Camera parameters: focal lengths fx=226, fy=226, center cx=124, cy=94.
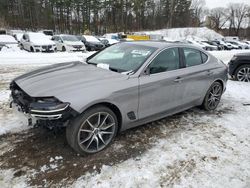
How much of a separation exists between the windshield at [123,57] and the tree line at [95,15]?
48.4 m

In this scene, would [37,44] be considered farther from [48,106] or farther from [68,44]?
[48,106]

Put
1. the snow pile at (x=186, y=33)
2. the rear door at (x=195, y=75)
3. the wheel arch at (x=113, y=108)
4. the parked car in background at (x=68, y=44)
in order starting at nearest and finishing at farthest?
1. the wheel arch at (x=113, y=108)
2. the rear door at (x=195, y=75)
3. the parked car in background at (x=68, y=44)
4. the snow pile at (x=186, y=33)

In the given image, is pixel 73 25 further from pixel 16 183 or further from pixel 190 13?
pixel 16 183

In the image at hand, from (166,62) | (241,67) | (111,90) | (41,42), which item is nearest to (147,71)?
(166,62)

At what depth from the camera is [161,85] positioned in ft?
12.0

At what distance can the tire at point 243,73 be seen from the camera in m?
7.92

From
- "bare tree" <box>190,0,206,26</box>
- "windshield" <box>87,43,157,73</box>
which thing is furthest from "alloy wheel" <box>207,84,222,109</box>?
"bare tree" <box>190,0,206,26</box>

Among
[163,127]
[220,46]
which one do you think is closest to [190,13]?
[220,46]

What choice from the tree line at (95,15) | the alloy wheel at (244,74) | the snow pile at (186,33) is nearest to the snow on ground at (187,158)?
the alloy wheel at (244,74)

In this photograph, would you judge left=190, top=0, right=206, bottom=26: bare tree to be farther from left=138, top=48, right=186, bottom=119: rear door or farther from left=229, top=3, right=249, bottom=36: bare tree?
left=138, top=48, right=186, bottom=119: rear door

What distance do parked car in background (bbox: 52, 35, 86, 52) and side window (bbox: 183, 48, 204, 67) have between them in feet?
46.3

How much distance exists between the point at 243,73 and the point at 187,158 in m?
6.01

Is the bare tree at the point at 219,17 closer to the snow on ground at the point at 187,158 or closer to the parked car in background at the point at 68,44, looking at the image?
the parked car in background at the point at 68,44

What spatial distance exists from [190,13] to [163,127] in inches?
2871
